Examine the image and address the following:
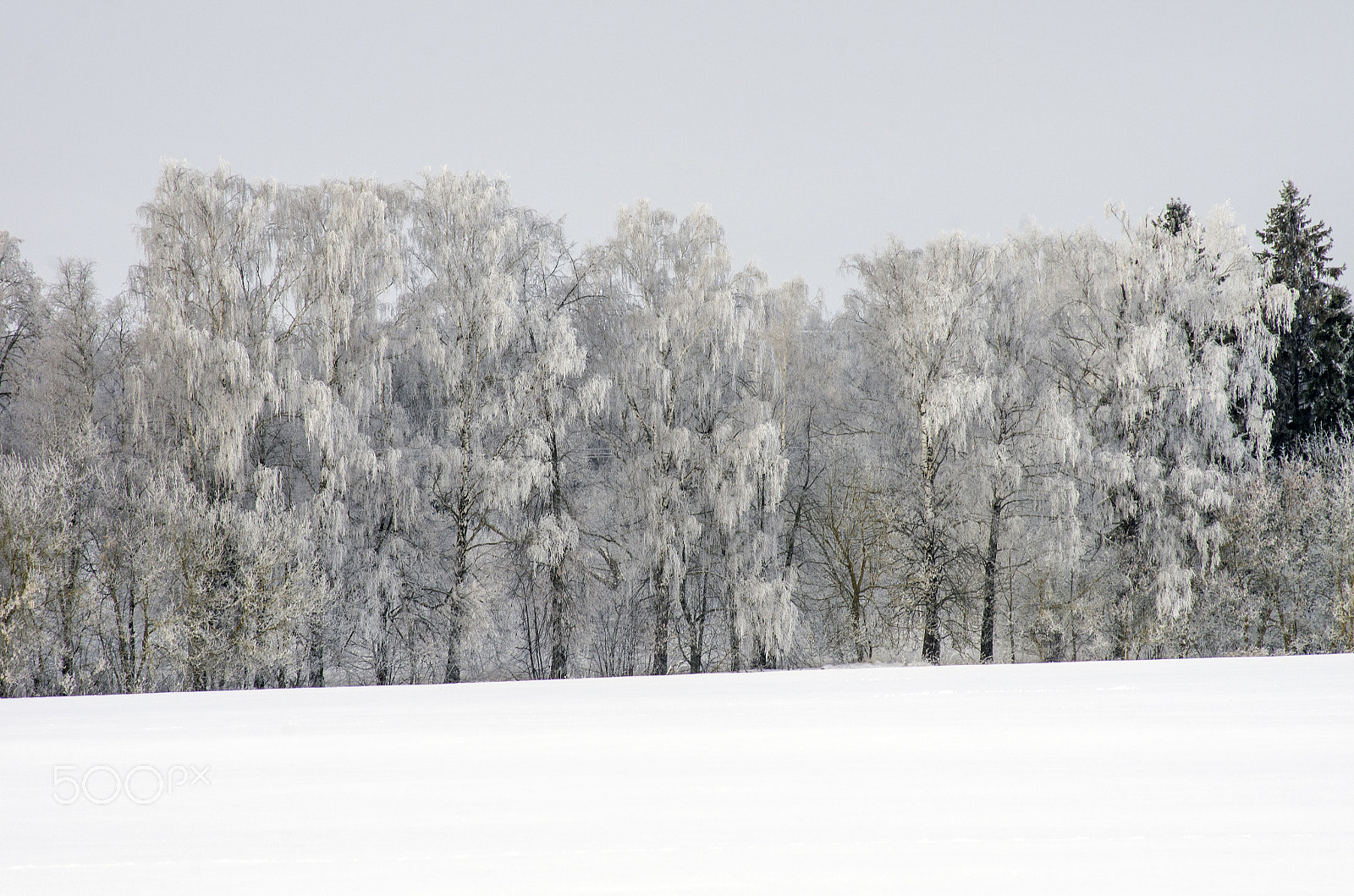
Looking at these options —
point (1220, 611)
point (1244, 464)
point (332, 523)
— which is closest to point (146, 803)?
point (332, 523)

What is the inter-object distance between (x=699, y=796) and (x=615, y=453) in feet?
44.2

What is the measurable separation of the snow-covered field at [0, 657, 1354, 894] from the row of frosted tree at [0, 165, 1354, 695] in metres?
7.82

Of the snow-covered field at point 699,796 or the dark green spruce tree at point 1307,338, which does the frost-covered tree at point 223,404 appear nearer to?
the snow-covered field at point 699,796

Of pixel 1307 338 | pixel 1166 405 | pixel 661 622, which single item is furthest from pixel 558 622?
A: pixel 1307 338

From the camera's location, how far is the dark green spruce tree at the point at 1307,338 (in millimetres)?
22047

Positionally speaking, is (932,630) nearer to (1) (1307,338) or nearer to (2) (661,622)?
(2) (661,622)

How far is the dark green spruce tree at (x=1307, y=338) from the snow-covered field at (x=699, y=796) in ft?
56.0

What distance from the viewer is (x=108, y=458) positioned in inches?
623

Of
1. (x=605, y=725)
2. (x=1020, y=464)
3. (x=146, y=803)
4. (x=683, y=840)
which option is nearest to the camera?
(x=683, y=840)

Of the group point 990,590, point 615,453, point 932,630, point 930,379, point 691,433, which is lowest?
point 932,630

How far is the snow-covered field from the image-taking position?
3787 millimetres

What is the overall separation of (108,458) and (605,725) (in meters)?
12.5

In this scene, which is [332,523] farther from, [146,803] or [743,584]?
[146,803]

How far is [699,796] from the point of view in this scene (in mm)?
4746
